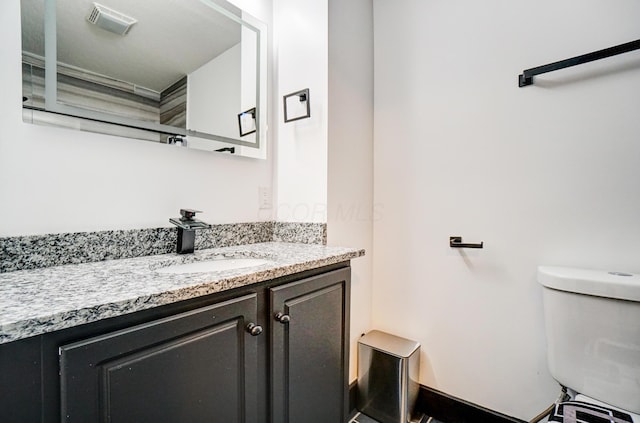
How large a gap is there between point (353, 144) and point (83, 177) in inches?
46.0

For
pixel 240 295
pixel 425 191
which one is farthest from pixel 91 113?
pixel 425 191

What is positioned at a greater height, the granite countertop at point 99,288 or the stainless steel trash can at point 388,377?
the granite countertop at point 99,288

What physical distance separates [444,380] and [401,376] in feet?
0.90

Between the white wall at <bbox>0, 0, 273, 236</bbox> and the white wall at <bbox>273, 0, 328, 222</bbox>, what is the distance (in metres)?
0.35

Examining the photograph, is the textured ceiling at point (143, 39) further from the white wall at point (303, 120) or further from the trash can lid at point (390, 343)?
the trash can lid at point (390, 343)

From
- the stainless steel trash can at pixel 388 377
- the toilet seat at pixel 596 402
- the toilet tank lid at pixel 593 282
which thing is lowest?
the stainless steel trash can at pixel 388 377

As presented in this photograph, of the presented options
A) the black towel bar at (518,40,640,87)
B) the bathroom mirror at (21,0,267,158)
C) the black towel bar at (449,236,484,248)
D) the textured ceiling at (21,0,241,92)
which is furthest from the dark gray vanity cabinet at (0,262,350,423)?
the black towel bar at (518,40,640,87)

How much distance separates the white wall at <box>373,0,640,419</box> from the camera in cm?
112

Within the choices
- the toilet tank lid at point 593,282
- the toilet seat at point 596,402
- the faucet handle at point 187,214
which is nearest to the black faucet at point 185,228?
the faucet handle at point 187,214

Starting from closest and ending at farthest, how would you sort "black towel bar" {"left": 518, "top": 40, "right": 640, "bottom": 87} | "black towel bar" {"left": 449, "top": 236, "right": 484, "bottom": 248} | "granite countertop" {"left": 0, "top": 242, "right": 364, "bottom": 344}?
"granite countertop" {"left": 0, "top": 242, "right": 364, "bottom": 344}, "black towel bar" {"left": 518, "top": 40, "right": 640, "bottom": 87}, "black towel bar" {"left": 449, "top": 236, "right": 484, "bottom": 248}

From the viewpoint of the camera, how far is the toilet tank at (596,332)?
944 millimetres

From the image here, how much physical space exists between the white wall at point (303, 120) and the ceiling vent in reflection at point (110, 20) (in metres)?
0.72

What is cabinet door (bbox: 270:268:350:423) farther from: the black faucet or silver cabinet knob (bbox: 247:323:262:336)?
the black faucet

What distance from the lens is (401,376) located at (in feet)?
4.57
